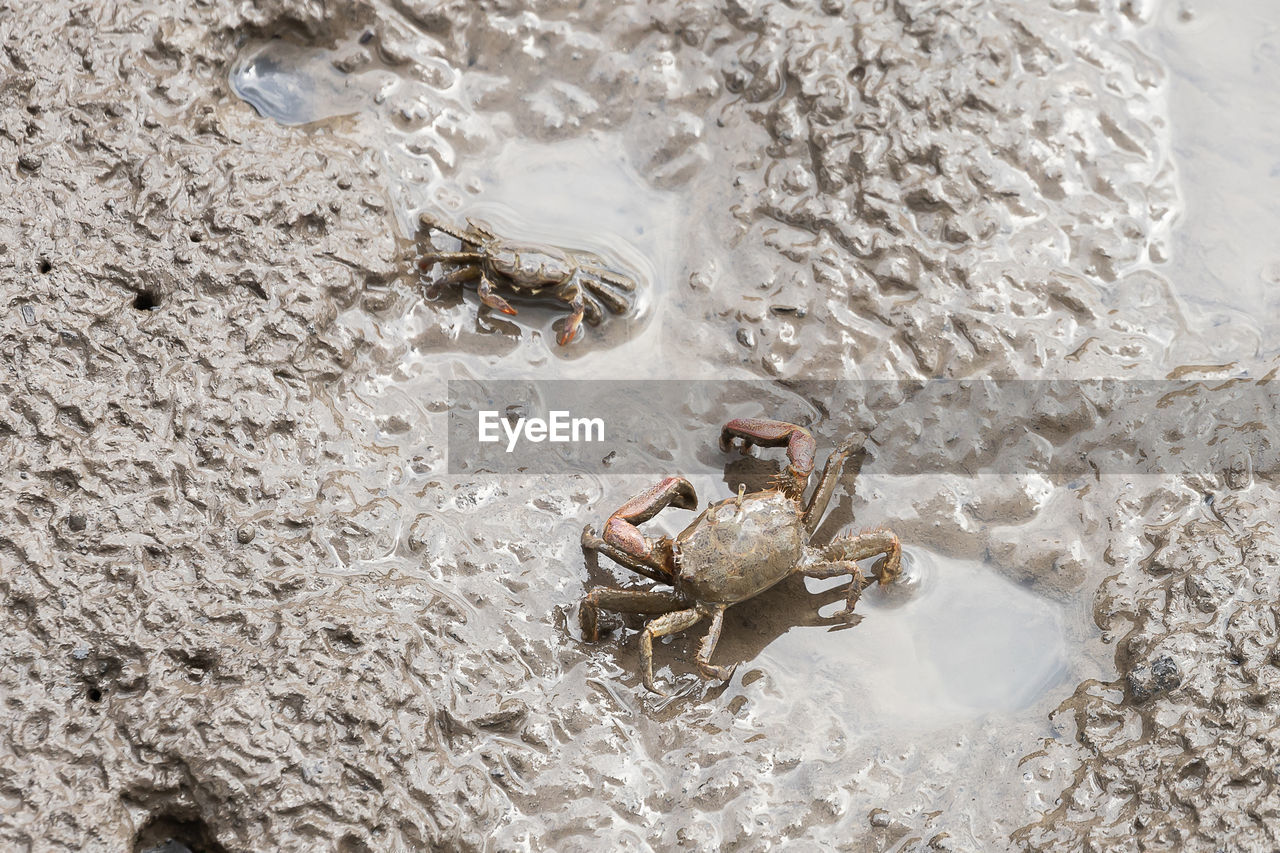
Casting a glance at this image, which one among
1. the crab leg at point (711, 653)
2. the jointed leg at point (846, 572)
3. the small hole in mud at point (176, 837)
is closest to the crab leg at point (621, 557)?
the crab leg at point (711, 653)

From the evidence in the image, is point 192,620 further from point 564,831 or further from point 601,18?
point 601,18

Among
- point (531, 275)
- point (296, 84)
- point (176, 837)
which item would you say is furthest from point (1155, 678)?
point (296, 84)

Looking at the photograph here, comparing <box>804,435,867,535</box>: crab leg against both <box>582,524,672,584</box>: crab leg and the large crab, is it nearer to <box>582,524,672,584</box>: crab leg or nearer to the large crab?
the large crab

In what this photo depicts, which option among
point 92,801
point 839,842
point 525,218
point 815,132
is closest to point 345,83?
point 525,218

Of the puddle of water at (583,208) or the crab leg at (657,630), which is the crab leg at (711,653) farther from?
the puddle of water at (583,208)

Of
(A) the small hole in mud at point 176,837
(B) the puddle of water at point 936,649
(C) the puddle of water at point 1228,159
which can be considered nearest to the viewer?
(A) the small hole in mud at point 176,837

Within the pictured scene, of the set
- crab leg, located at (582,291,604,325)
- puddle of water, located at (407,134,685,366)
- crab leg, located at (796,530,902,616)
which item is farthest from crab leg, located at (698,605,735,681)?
crab leg, located at (582,291,604,325)
